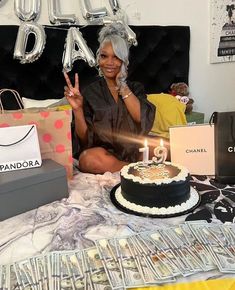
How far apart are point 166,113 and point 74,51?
0.84 metres

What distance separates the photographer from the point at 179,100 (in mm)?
2887

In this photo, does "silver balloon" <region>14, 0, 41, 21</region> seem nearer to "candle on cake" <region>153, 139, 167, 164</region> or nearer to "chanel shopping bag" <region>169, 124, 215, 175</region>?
"chanel shopping bag" <region>169, 124, 215, 175</region>

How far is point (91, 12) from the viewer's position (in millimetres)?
2582

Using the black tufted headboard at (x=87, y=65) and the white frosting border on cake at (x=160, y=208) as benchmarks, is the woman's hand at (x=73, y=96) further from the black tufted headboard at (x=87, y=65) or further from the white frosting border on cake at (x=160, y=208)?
the black tufted headboard at (x=87, y=65)

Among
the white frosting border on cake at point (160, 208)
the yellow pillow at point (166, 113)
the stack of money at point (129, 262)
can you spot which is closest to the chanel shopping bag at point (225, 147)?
the white frosting border on cake at point (160, 208)

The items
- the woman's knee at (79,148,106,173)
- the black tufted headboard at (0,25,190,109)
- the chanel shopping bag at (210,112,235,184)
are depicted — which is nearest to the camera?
the chanel shopping bag at (210,112,235,184)

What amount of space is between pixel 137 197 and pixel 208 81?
252 centimetres

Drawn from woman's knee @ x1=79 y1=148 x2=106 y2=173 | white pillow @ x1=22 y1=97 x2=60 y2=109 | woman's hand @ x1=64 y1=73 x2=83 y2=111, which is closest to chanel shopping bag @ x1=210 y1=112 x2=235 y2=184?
woman's knee @ x1=79 y1=148 x2=106 y2=173

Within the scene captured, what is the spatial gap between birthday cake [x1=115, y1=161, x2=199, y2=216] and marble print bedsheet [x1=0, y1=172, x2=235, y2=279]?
32 mm

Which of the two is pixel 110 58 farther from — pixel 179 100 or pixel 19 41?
pixel 179 100

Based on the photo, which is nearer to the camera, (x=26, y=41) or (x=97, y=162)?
(x=97, y=162)

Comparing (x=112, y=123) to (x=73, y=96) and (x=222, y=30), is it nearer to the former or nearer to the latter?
(x=73, y=96)

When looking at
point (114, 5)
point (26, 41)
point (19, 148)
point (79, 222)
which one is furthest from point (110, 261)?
point (114, 5)

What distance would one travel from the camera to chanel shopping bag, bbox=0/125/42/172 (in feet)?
4.20
